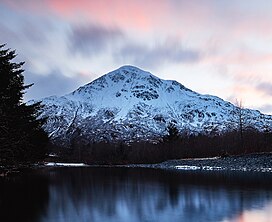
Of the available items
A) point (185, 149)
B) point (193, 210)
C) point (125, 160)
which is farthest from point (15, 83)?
point (125, 160)

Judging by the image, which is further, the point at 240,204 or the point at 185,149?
the point at 185,149

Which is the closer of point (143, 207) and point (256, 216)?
point (256, 216)

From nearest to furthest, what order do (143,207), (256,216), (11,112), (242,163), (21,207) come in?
(256,216) → (21,207) → (143,207) → (11,112) → (242,163)

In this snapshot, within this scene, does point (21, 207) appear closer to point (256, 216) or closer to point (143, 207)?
point (143, 207)

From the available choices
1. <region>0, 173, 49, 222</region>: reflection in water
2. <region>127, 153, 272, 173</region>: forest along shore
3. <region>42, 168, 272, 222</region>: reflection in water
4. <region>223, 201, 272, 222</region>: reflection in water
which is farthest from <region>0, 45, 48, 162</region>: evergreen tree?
<region>127, 153, 272, 173</region>: forest along shore

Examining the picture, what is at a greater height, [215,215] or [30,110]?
[30,110]

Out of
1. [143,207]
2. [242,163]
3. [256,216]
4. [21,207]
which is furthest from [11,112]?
[242,163]

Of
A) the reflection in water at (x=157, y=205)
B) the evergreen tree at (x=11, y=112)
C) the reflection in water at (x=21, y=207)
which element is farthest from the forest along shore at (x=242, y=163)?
the reflection in water at (x=21, y=207)

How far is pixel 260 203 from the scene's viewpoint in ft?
64.2

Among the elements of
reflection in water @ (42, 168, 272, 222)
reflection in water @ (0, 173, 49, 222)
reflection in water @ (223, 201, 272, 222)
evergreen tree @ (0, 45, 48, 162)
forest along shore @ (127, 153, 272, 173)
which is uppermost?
evergreen tree @ (0, 45, 48, 162)

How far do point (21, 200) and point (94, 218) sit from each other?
7.13m

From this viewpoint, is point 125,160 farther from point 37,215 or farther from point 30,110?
point 37,215

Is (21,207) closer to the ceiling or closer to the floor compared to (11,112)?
closer to the floor

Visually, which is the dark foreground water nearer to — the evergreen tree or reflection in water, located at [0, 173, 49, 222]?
reflection in water, located at [0, 173, 49, 222]
